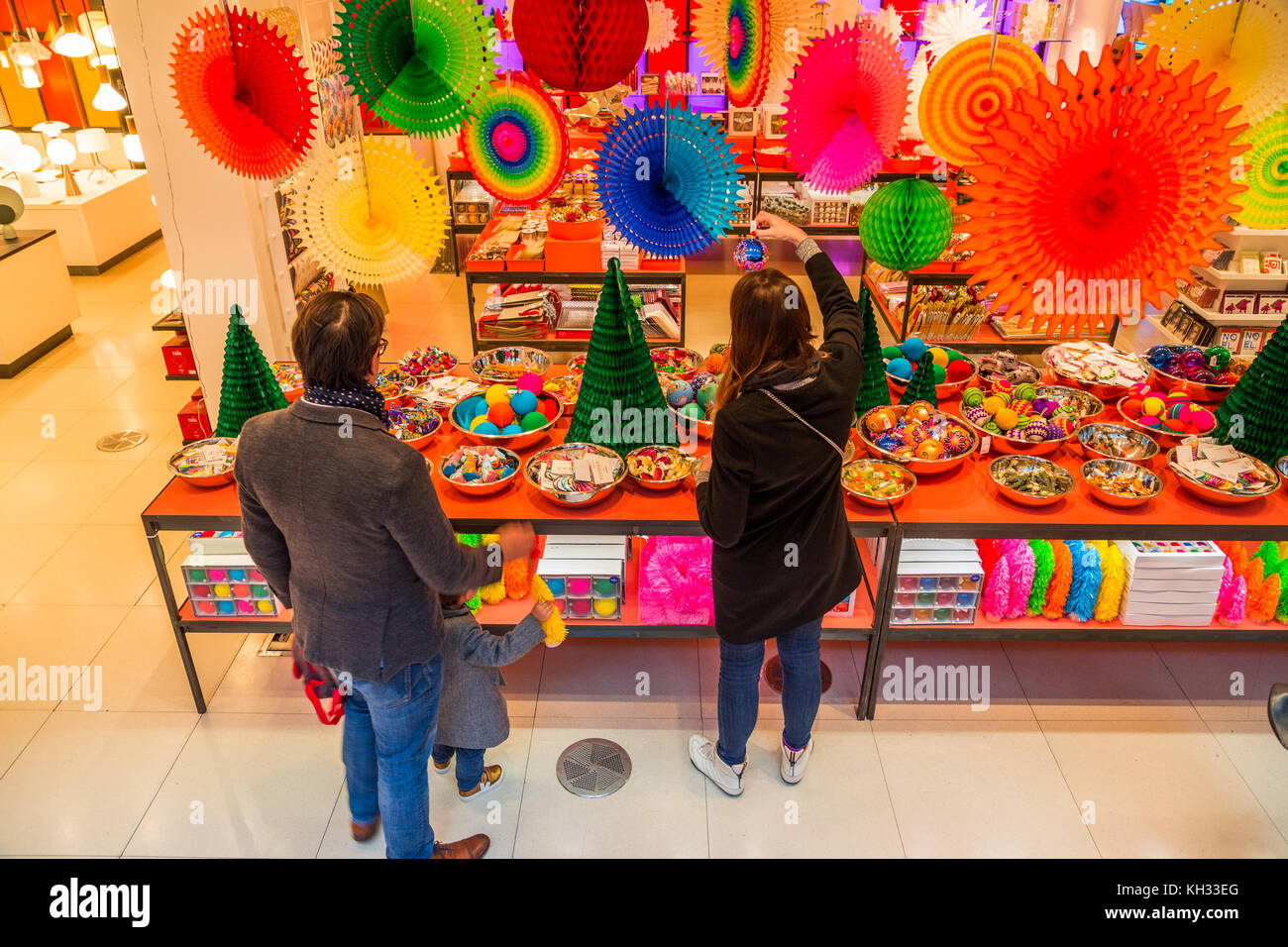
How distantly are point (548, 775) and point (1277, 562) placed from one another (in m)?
2.83

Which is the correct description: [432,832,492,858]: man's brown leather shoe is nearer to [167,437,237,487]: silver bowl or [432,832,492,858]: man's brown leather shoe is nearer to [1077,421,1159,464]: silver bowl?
[167,437,237,487]: silver bowl

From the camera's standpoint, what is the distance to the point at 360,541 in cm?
217

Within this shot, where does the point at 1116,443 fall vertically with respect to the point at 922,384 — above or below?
below

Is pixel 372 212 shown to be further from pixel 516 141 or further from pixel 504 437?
pixel 504 437

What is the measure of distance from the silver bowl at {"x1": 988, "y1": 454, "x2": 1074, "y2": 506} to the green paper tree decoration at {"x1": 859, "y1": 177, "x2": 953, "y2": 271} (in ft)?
2.76

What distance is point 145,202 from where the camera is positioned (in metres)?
9.45

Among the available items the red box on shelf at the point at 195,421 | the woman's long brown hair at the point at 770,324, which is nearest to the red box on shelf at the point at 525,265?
the red box on shelf at the point at 195,421

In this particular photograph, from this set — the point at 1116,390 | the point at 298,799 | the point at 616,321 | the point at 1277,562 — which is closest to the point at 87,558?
the point at 298,799

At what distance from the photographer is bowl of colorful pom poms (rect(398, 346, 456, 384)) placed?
4.09m

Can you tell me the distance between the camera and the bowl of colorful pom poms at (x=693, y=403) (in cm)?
360

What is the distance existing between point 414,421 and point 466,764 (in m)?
1.32

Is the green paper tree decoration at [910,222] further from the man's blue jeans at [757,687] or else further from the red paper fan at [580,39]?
the man's blue jeans at [757,687]

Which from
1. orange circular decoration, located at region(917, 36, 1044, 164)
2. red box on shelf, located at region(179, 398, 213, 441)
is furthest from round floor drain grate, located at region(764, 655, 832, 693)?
red box on shelf, located at region(179, 398, 213, 441)

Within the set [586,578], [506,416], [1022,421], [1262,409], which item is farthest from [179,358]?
[1262,409]
